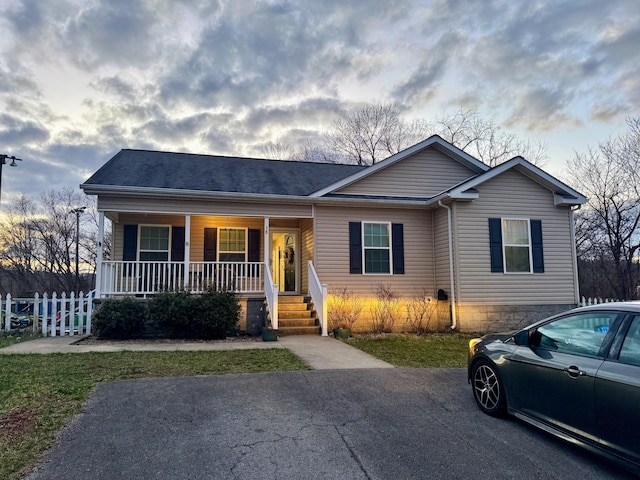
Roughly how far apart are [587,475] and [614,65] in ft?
46.6

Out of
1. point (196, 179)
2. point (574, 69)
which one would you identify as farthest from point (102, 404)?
point (574, 69)

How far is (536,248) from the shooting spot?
1170 centimetres

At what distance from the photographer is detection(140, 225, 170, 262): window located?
1205 cm

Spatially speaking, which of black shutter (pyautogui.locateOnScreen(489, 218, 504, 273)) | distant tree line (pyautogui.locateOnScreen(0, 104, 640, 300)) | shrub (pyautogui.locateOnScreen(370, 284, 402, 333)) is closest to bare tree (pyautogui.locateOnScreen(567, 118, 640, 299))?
distant tree line (pyautogui.locateOnScreen(0, 104, 640, 300))

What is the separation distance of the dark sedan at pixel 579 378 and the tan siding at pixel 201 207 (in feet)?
26.7

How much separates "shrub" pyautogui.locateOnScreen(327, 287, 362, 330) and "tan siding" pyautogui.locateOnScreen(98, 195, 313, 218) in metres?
2.56

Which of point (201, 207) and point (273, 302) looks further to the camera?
point (201, 207)

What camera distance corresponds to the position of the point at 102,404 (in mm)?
4371

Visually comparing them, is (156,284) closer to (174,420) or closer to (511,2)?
(174,420)

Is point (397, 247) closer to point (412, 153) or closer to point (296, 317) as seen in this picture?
point (412, 153)

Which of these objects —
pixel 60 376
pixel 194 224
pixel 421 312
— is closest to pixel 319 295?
pixel 421 312

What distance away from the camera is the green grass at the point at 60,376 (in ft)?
10.9

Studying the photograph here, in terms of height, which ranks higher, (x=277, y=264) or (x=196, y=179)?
(x=196, y=179)

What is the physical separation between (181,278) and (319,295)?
4.15 metres
